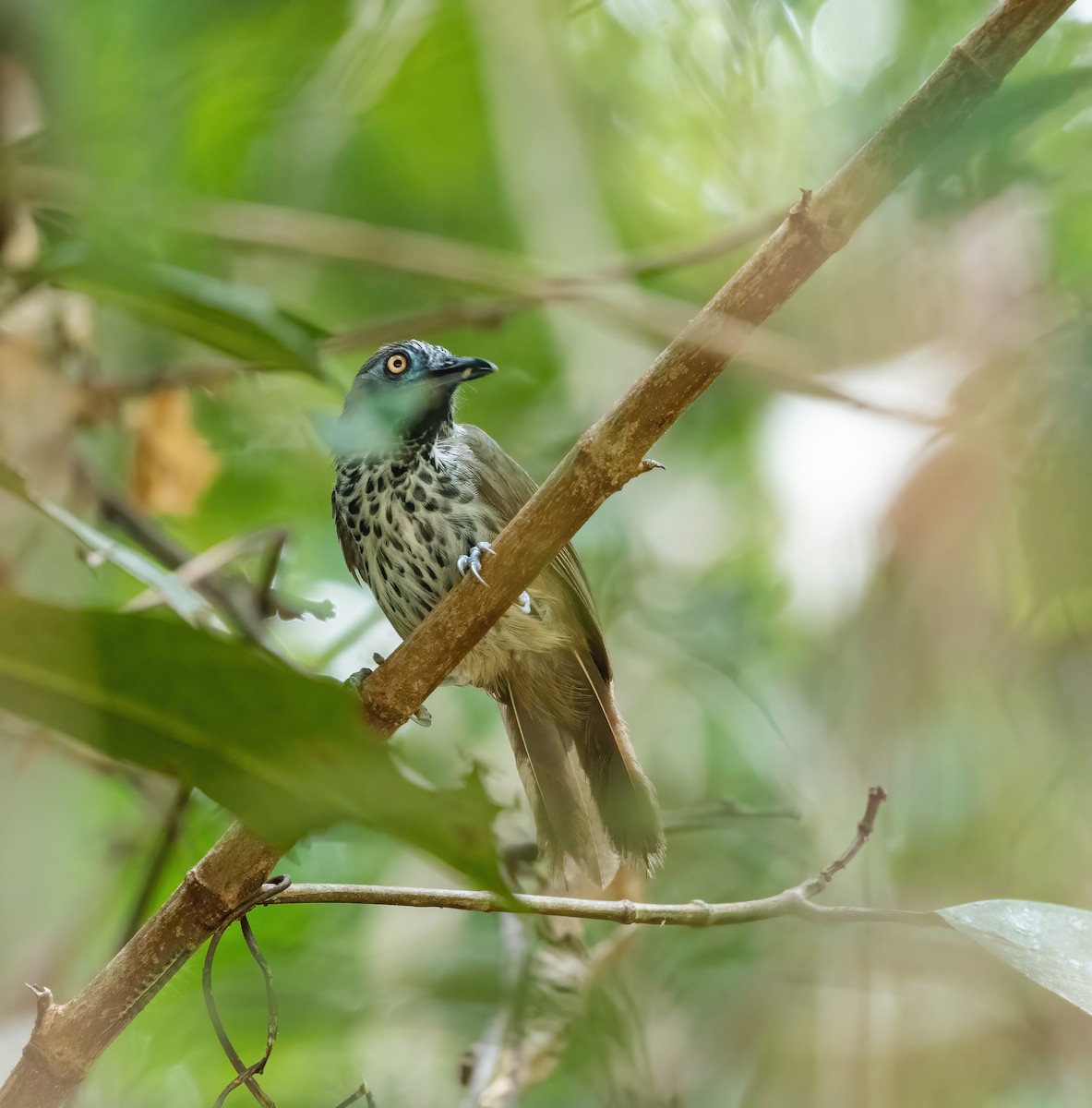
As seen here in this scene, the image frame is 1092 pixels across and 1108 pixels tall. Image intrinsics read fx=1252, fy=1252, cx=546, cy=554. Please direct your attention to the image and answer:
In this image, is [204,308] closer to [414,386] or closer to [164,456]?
[414,386]

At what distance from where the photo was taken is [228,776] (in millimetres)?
1098

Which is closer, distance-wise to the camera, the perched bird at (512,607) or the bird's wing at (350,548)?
the perched bird at (512,607)

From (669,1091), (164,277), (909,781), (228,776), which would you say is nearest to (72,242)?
(164,277)

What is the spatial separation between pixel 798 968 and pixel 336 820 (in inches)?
92.8

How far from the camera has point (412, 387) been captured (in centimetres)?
284

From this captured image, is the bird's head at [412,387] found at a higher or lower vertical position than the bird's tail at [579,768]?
higher

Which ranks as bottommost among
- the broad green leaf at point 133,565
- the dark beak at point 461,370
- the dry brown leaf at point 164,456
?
the broad green leaf at point 133,565

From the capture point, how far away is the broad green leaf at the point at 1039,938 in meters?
1.63

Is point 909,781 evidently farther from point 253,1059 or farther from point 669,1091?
point 253,1059

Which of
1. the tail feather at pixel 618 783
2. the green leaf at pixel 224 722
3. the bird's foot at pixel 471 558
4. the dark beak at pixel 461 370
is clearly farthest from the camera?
the dark beak at pixel 461 370

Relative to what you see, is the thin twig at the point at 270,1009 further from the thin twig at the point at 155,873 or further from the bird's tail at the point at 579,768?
the bird's tail at the point at 579,768

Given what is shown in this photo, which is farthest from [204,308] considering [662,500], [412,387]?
[662,500]

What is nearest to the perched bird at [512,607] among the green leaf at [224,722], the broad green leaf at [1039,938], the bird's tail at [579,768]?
the bird's tail at [579,768]

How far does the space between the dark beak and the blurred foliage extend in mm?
177
